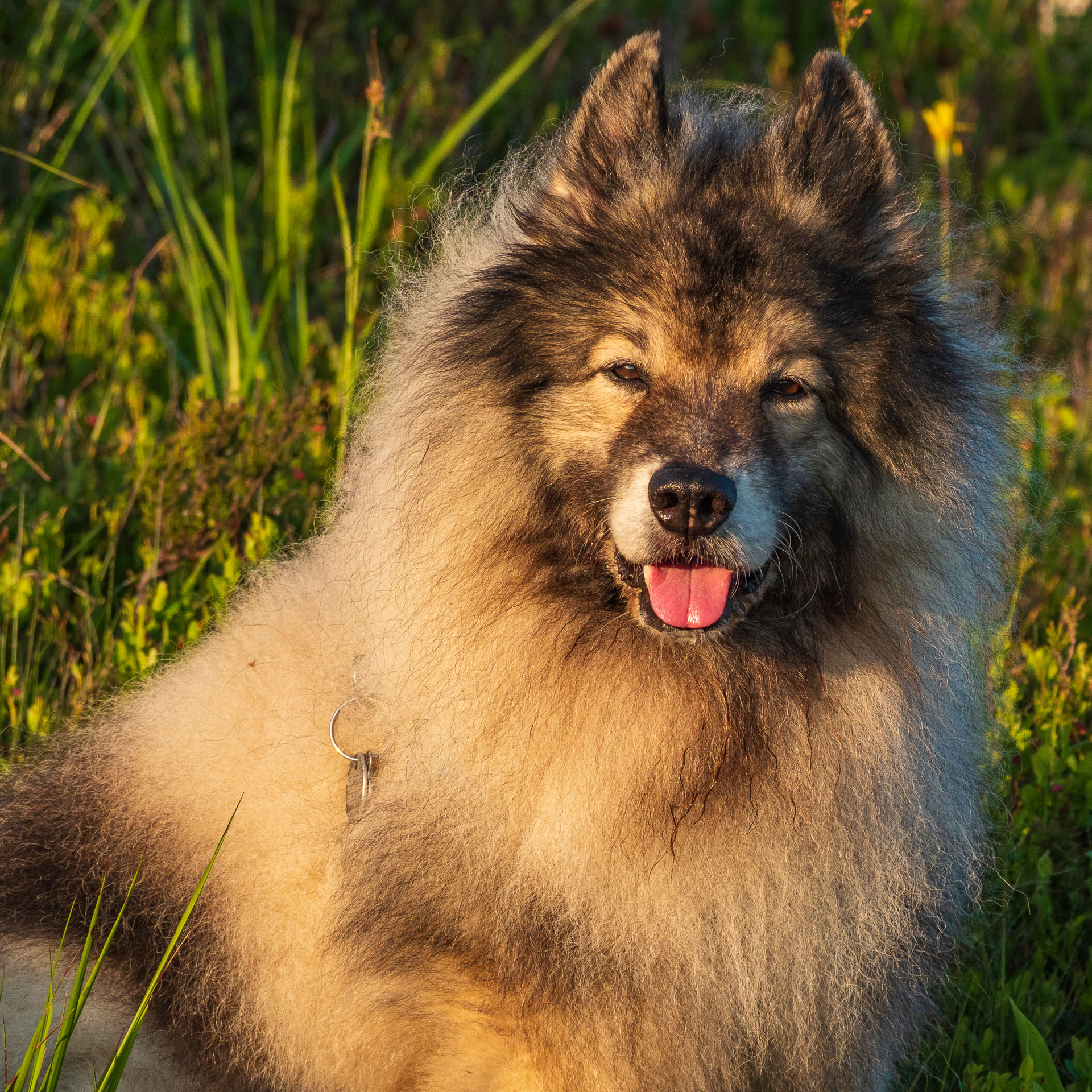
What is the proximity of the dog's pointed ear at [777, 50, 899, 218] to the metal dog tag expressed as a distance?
4.95 ft

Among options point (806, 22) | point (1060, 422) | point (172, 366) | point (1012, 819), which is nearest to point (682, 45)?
point (806, 22)

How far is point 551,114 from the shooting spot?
752 cm

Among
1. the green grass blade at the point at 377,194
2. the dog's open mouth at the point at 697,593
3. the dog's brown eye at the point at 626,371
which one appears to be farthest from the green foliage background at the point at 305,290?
the dog's brown eye at the point at 626,371

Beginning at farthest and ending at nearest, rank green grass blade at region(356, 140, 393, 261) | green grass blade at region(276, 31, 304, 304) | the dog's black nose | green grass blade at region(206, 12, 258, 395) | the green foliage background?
green grass blade at region(276, 31, 304, 304)
green grass blade at region(206, 12, 258, 395)
green grass blade at region(356, 140, 393, 261)
the green foliage background
the dog's black nose

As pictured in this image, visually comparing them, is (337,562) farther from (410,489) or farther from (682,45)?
(682,45)

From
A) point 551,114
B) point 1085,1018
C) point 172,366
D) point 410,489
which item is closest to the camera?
point 410,489

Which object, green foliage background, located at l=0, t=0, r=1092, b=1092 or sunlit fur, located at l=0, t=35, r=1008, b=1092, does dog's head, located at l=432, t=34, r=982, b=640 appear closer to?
sunlit fur, located at l=0, t=35, r=1008, b=1092

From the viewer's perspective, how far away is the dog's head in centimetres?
244

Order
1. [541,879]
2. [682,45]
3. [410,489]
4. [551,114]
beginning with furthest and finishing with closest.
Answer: [682,45], [551,114], [410,489], [541,879]

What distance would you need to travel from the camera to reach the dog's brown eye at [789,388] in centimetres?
249

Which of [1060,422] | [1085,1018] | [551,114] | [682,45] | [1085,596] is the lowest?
[1085,1018]

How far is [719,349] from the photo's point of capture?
2465mm

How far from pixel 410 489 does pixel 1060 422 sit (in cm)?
423

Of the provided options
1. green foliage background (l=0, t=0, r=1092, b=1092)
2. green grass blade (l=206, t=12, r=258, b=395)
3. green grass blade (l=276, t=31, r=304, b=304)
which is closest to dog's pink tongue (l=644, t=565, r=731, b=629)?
green foliage background (l=0, t=0, r=1092, b=1092)
